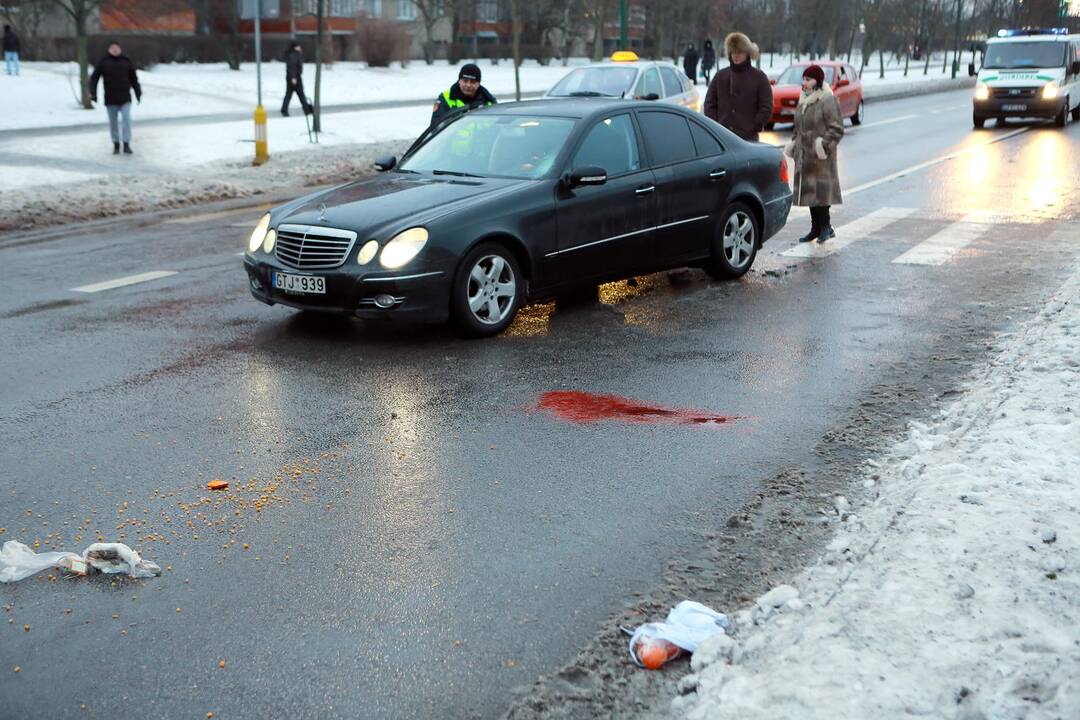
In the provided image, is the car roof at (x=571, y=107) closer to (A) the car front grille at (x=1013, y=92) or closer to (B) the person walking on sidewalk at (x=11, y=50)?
(A) the car front grille at (x=1013, y=92)

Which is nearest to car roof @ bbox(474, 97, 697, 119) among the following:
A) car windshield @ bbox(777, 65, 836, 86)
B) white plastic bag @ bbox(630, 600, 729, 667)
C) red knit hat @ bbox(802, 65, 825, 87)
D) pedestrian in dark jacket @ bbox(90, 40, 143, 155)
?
red knit hat @ bbox(802, 65, 825, 87)

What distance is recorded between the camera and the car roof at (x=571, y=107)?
927 cm

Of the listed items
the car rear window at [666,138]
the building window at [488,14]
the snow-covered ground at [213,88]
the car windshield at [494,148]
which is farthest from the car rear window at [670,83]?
the building window at [488,14]

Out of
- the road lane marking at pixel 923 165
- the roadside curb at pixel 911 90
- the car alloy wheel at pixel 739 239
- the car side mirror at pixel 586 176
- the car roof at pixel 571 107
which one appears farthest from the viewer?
the roadside curb at pixel 911 90

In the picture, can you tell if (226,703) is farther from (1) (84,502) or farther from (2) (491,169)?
(2) (491,169)

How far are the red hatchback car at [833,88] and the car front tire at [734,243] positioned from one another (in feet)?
62.6

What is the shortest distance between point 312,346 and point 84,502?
3.02m

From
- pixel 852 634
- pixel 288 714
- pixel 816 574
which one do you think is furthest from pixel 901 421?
pixel 288 714

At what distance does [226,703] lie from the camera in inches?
138

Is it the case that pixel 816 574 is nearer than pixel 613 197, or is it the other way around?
pixel 816 574

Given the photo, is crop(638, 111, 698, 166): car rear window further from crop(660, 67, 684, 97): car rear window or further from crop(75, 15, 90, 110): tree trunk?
crop(75, 15, 90, 110): tree trunk

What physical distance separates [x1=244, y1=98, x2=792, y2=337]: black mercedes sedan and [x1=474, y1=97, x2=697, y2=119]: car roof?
15mm

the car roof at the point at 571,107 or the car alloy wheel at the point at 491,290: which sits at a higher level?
the car roof at the point at 571,107

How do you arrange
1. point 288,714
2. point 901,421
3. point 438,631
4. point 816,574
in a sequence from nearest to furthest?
point 288,714 < point 438,631 < point 816,574 < point 901,421
